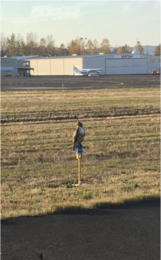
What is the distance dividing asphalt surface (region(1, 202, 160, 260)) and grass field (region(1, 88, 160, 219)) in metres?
0.47

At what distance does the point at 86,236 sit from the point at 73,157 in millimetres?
9864

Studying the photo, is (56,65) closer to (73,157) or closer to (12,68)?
(12,68)

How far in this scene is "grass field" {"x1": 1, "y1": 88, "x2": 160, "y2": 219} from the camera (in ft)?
24.1

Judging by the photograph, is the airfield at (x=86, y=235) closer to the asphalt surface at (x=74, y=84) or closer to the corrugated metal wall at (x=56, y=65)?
the asphalt surface at (x=74, y=84)

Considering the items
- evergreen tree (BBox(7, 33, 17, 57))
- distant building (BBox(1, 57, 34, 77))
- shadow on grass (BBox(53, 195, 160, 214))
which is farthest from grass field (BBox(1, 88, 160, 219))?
A: evergreen tree (BBox(7, 33, 17, 57))

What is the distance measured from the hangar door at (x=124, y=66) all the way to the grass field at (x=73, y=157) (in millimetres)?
92738

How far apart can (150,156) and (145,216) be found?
31.4 ft

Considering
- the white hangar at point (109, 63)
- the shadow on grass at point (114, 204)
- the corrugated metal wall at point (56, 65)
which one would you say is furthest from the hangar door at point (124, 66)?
the shadow on grass at point (114, 204)

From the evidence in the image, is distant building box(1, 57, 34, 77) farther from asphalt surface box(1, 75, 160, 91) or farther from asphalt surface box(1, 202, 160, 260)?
asphalt surface box(1, 202, 160, 260)

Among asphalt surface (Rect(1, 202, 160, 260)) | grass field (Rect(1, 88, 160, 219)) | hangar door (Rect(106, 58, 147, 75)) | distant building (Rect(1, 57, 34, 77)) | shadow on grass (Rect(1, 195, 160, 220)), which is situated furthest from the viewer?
hangar door (Rect(106, 58, 147, 75))

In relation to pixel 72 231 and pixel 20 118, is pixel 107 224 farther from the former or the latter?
pixel 20 118

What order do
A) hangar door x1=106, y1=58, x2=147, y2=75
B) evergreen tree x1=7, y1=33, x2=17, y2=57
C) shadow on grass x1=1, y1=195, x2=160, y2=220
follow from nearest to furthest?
shadow on grass x1=1, y1=195, x2=160, y2=220, hangar door x1=106, y1=58, x2=147, y2=75, evergreen tree x1=7, y1=33, x2=17, y2=57

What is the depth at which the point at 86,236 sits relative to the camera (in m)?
4.74

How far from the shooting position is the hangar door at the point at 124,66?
119625 millimetres
